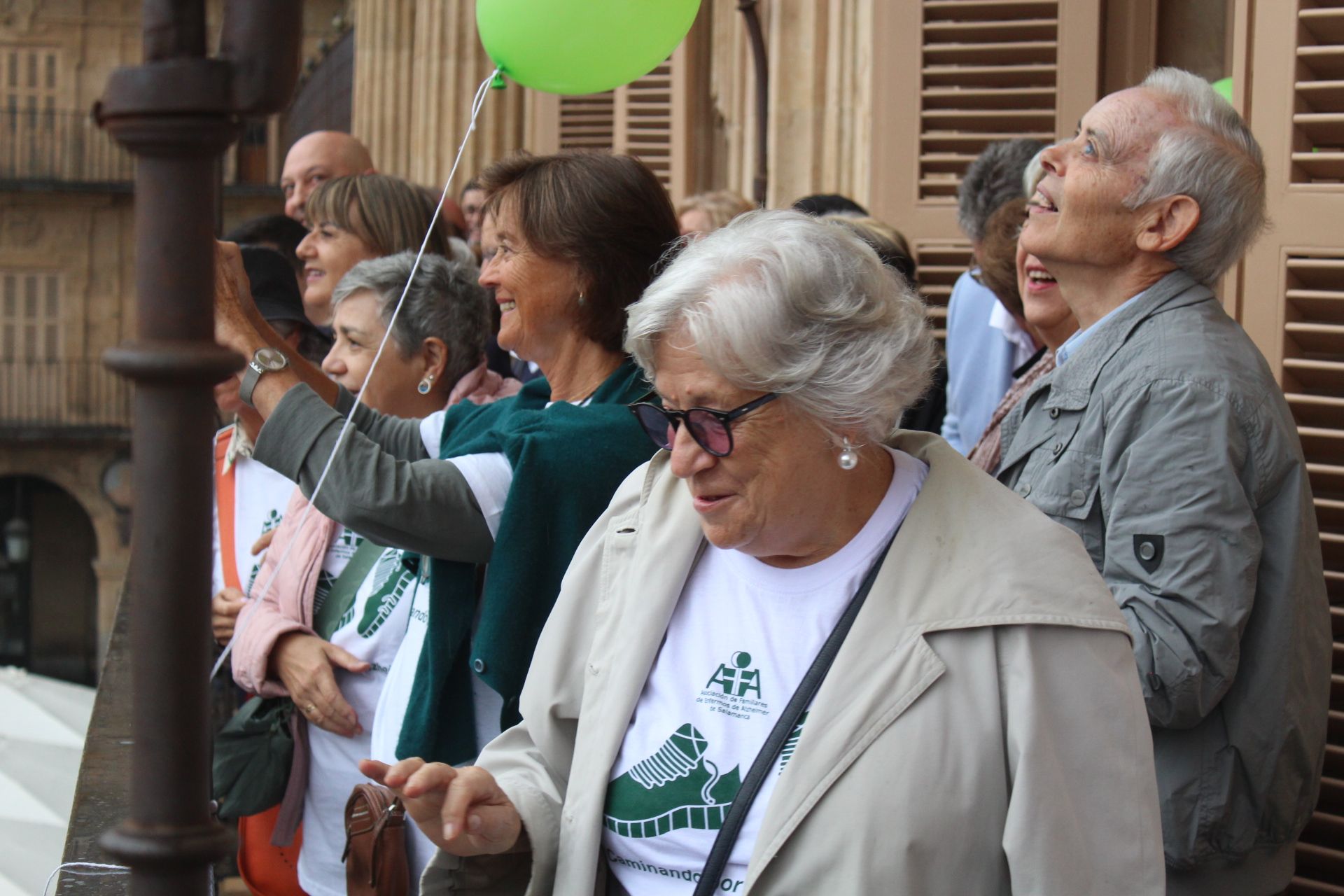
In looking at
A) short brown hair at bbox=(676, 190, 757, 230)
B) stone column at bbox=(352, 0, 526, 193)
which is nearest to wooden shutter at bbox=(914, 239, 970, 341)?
short brown hair at bbox=(676, 190, 757, 230)

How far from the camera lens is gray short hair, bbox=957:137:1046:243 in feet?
12.8

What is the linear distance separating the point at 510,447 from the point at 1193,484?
104 cm

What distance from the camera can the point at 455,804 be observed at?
194 cm

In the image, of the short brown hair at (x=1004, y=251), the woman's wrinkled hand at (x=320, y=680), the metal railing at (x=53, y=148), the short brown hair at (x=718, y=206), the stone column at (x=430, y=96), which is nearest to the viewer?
the woman's wrinkled hand at (x=320, y=680)

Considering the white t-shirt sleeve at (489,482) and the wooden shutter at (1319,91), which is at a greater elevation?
the wooden shutter at (1319,91)

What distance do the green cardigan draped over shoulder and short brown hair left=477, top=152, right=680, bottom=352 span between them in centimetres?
20

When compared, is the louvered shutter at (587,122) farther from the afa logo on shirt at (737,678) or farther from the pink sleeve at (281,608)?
the afa logo on shirt at (737,678)

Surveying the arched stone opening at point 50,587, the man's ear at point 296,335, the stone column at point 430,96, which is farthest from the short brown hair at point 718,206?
the arched stone opening at point 50,587

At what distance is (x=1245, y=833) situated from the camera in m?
2.35

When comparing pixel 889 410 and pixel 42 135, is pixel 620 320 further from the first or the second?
pixel 42 135

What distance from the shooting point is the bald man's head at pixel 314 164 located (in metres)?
5.48

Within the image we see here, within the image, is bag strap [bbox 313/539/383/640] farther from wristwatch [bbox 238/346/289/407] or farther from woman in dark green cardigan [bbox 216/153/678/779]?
wristwatch [bbox 238/346/289/407]

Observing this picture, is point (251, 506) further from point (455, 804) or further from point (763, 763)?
point (763, 763)

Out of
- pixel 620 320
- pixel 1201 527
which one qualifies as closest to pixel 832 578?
pixel 1201 527
